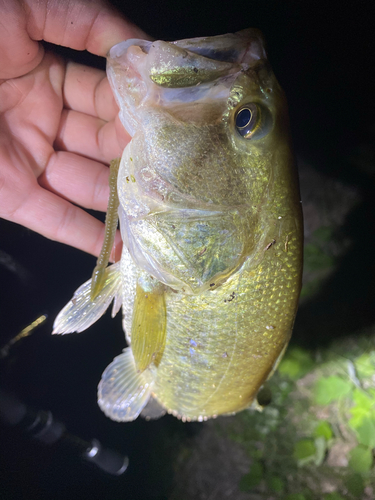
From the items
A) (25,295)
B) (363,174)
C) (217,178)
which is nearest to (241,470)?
(25,295)

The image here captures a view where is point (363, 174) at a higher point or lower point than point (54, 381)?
lower

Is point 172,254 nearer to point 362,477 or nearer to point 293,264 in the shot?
point 293,264

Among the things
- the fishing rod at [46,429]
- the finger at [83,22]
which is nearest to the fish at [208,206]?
the finger at [83,22]

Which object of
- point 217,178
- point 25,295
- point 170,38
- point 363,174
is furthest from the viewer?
point 363,174

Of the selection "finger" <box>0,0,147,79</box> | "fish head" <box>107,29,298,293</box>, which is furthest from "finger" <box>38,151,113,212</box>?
"fish head" <box>107,29,298,293</box>

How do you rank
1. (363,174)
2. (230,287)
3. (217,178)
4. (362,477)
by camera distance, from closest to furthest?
1. (217,178)
2. (230,287)
3. (362,477)
4. (363,174)

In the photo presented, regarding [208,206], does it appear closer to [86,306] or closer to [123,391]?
[86,306]

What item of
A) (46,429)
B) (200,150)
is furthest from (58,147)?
(46,429)
